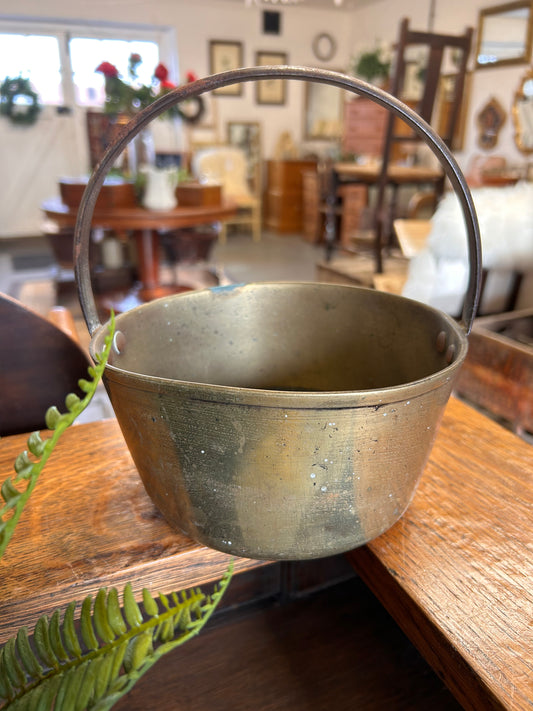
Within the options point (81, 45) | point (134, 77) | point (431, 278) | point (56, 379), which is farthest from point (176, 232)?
point (81, 45)

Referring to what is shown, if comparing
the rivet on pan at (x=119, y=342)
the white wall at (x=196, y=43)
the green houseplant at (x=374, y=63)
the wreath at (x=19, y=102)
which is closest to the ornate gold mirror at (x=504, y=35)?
the white wall at (x=196, y=43)

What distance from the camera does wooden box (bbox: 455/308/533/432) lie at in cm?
125

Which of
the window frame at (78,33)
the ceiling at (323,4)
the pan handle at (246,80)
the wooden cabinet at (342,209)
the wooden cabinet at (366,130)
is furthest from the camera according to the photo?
the ceiling at (323,4)

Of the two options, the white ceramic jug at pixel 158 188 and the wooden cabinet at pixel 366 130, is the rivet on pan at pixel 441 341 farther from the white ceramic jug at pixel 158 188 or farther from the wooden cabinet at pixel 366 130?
the wooden cabinet at pixel 366 130

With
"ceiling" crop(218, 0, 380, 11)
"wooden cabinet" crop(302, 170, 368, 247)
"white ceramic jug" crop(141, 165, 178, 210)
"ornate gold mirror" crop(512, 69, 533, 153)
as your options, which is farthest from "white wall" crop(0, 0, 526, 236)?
"white ceramic jug" crop(141, 165, 178, 210)

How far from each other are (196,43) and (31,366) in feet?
21.5

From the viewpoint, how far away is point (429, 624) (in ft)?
1.49

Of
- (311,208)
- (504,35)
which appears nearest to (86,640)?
(504,35)

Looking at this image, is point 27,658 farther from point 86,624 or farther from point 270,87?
point 270,87

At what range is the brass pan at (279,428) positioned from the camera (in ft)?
→ 1.31

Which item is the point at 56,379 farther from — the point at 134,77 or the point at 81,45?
the point at 81,45

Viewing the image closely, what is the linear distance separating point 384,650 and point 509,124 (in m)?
5.12

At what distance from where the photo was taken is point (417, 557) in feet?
1.72

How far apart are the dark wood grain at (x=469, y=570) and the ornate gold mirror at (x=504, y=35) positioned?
4.99 meters
